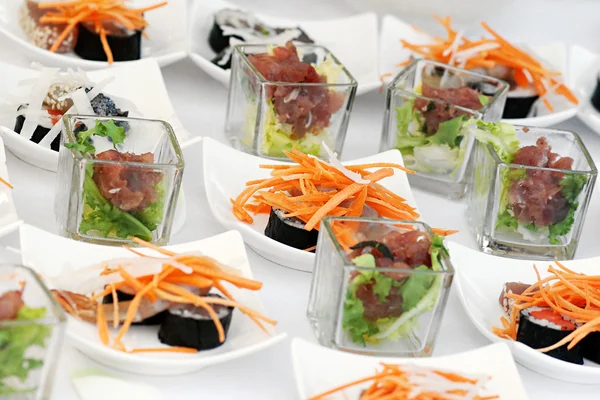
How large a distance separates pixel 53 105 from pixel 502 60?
1.41 meters

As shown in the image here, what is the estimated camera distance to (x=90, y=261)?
1836mm

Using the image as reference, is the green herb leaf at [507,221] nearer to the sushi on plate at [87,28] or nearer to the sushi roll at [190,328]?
the sushi roll at [190,328]

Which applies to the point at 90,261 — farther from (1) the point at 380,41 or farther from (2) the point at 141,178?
(1) the point at 380,41

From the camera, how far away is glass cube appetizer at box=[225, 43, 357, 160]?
2383mm

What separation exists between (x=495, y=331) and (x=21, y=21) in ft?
5.56

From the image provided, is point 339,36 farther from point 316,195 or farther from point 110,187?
point 110,187

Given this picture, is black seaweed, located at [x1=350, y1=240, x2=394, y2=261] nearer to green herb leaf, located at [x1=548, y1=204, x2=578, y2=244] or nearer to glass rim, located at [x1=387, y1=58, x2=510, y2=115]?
green herb leaf, located at [x1=548, y1=204, x2=578, y2=244]

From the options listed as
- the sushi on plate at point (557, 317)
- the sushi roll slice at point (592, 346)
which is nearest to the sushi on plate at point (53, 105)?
the sushi on plate at point (557, 317)

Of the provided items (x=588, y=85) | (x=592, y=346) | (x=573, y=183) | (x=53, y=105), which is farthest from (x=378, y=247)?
(x=588, y=85)

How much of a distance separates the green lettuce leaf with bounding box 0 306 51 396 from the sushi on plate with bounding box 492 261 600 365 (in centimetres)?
91

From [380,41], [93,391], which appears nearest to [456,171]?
[380,41]

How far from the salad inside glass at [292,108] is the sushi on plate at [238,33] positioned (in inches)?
14.2

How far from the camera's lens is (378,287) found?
1.73 meters

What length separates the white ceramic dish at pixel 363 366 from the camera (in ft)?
5.37
